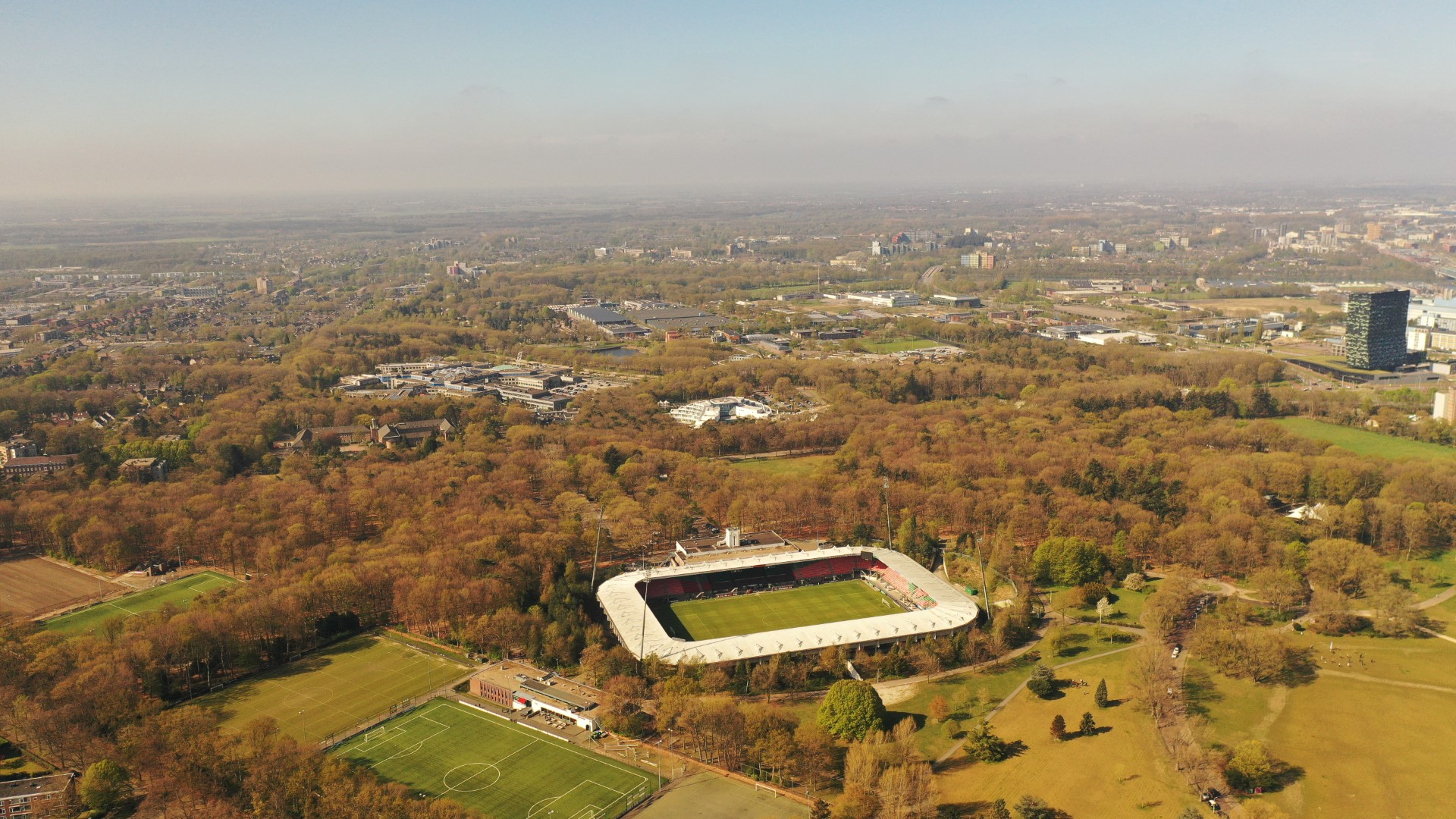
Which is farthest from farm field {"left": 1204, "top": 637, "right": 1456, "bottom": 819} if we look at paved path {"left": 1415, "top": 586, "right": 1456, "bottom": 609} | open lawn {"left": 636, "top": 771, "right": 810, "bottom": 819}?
open lawn {"left": 636, "top": 771, "right": 810, "bottom": 819}

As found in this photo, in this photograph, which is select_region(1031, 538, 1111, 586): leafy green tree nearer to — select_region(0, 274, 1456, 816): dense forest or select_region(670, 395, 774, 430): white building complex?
select_region(0, 274, 1456, 816): dense forest

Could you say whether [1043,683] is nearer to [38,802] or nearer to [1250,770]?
[1250,770]

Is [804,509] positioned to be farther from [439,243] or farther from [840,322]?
[439,243]

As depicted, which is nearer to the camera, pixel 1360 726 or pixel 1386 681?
pixel 1360 726

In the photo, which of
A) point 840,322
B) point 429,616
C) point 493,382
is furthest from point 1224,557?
point 840,322

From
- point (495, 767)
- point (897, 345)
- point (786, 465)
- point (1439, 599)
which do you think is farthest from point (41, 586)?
point (897, 345)
